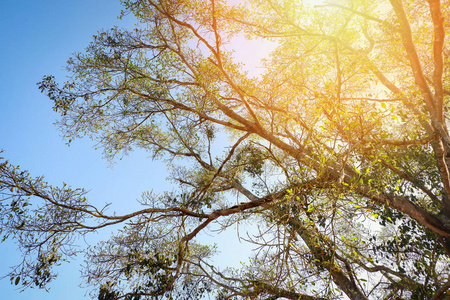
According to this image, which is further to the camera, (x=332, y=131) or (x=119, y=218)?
(x=119, y=218)

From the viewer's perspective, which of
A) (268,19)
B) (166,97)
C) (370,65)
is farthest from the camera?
(268,19)

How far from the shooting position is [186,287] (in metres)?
6.42

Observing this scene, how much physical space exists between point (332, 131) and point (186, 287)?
5775mm

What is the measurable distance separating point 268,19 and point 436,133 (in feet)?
19.9

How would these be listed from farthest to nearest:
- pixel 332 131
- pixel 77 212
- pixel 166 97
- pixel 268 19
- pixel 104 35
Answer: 1. pixel 268 19
2. pixel 104 35
3. pixel 166 97
4. pixel 77 212
5. pixel 332 131

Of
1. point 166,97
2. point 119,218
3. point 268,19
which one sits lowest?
point 119,218

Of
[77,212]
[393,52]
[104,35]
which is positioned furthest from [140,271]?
[393,52]

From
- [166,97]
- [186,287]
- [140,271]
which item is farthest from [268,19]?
[186,287]

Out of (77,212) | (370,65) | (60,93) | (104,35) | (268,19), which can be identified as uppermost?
(104,35)

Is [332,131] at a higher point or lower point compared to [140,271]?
higher

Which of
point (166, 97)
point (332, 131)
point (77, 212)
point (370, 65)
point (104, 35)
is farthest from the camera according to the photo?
point (104, 35)

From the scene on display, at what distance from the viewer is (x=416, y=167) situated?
7.80 meters

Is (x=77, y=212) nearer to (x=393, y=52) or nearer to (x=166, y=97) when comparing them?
(x=166, y=97)

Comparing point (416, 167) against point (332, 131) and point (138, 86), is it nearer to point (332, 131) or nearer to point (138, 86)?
point (332, 131)
